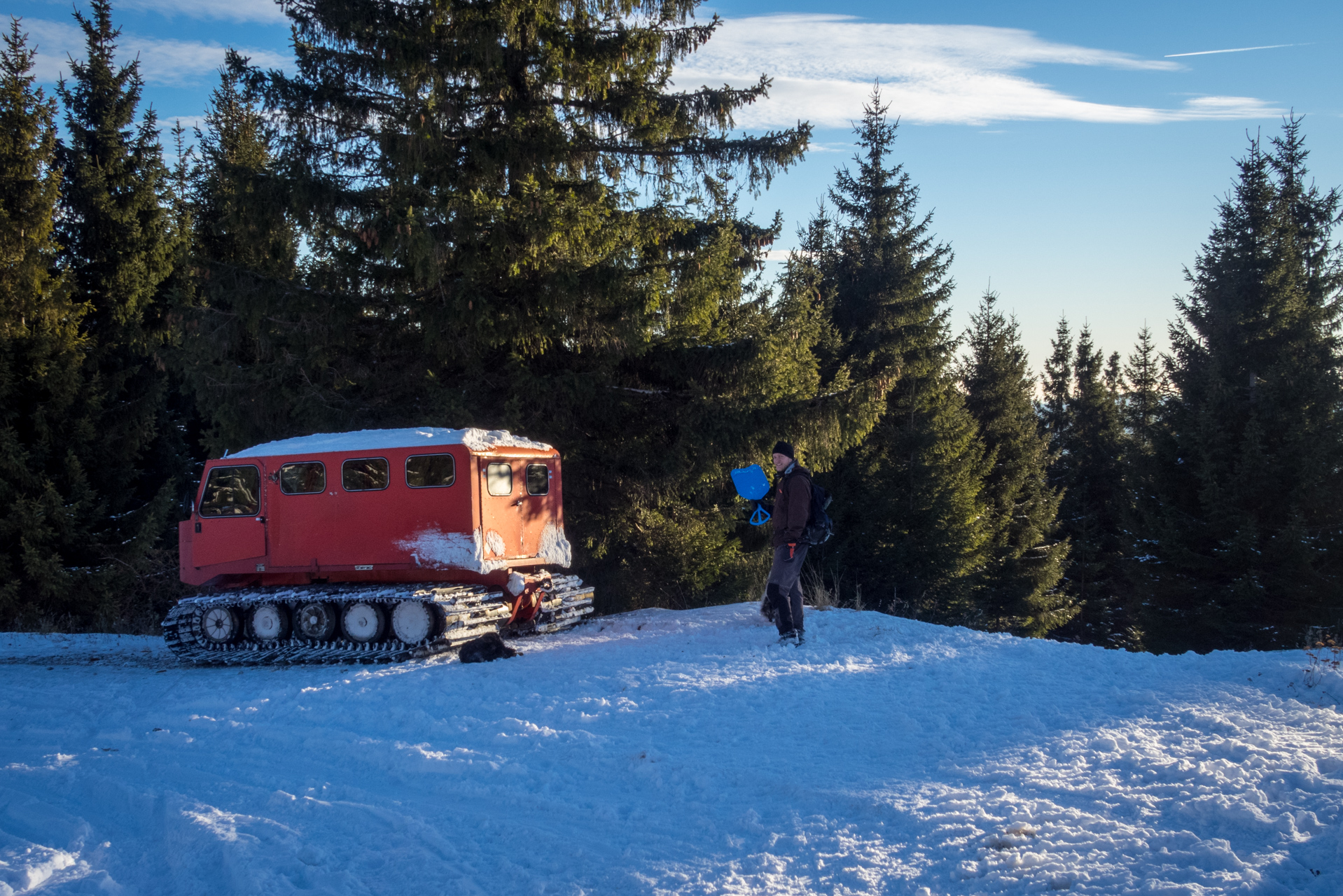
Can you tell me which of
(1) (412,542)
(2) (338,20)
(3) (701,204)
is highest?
Answer: (2) (338,20)

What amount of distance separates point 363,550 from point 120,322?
12.4m

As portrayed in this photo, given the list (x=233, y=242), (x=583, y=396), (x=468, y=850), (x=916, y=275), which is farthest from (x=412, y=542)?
(x=916, y=275)

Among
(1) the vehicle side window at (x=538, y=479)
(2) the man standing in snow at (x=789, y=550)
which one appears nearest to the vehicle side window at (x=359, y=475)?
(1) the vehicle side window at (x=538, y=479)

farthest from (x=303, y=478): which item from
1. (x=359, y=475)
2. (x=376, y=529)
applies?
(x=376, y=529)

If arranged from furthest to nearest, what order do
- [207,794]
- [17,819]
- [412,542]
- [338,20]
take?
[338,20] < [412,542] < [207,794] < [17,819]

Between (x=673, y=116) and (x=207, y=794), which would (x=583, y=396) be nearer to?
(x=673, y=116)

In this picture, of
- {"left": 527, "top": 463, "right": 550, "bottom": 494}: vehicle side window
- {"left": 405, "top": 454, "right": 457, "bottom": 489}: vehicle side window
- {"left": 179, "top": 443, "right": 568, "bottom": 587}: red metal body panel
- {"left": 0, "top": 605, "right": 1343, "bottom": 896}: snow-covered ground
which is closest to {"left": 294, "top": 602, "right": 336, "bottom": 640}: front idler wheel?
{"left": 179, "top": 443, "right": 568, "bottom": 587}: red metal body panel

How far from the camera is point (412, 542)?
33.7 ft

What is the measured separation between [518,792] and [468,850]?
2.72ft

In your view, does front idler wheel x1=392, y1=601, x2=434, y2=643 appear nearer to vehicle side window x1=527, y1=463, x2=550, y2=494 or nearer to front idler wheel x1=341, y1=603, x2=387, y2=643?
front idler wheel x1=341, y1=603, x2=387, y2=643

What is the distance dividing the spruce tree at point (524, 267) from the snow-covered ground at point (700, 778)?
545 cm

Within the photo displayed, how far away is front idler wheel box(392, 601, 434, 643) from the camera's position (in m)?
9.75

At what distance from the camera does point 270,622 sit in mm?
10422

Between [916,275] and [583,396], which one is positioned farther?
[916,275]
